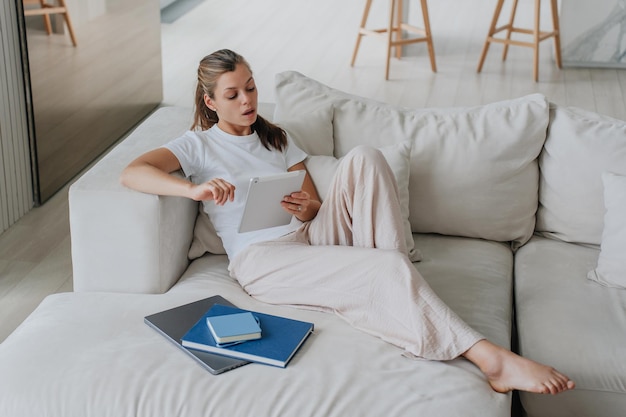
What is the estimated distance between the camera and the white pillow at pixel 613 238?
2449mm

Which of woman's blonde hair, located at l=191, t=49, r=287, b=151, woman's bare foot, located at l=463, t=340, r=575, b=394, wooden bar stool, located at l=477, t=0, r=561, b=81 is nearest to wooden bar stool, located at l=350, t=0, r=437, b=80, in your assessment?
wooden bar stool, located at l=477, t=0, r=561, b=81

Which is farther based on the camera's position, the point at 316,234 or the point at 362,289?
the point at 316,234

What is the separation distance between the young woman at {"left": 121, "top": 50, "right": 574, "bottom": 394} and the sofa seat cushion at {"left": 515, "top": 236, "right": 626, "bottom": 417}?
12cm

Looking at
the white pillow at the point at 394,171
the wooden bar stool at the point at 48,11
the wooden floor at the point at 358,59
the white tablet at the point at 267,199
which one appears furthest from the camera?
the wooden floor at the point at 358,59

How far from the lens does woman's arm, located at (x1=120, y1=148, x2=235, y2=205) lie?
2.28m

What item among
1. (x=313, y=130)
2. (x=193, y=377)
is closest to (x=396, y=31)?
(x=313, y=130)

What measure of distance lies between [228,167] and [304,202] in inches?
10.8

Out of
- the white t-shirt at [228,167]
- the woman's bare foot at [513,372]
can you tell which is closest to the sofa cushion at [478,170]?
the white t-shirt at [228,167]

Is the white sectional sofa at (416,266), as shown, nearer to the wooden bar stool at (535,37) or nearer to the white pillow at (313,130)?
the white pillow at (313,130)

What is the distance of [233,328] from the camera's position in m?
2.08

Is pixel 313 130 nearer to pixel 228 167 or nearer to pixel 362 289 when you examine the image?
pixel 228 167

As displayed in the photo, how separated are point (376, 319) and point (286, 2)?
19.1 feet

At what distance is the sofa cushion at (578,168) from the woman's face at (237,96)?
97 cm

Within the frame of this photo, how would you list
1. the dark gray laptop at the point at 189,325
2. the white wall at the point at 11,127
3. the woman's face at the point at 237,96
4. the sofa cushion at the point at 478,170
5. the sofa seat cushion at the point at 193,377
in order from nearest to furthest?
1. the sofa seat cushion at the point at 193,377
2. the dark gray laptop at the point at 189,325
3. the woman's face at the point at 237,96
4. the sofa cushion at the point at 478,170
5. the white wall at the point at 11,127
